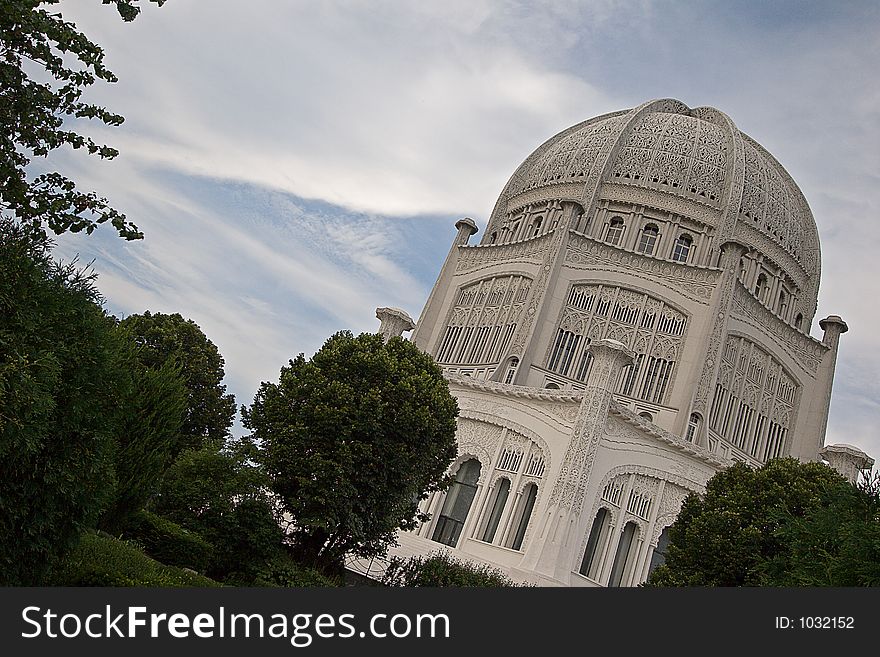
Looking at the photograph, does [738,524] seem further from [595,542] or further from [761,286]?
[761,286]

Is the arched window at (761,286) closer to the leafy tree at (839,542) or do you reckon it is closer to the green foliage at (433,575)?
the green foliage at (433,575)

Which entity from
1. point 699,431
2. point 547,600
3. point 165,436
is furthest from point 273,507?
point 699,431

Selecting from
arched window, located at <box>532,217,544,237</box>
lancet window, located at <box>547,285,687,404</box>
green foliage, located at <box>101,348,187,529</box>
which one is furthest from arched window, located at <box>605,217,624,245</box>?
green foliage, located at <box>101,348,187,529</box>

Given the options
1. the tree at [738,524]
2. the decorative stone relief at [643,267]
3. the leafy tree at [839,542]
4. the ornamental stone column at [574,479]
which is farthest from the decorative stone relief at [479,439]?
the leafy tree at [839,542]

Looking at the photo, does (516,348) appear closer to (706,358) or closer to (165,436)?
(706,358)

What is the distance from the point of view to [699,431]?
136 ft

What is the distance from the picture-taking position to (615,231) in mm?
49500

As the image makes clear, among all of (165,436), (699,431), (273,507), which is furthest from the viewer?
(699,431)

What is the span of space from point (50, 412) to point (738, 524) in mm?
20030

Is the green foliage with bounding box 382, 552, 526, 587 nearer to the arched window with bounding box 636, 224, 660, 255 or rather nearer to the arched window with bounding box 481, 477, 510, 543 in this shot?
the arched window with bounding box 481, 477, 510, 543

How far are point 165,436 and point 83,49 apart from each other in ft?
36.4

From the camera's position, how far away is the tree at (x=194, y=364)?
39.9m

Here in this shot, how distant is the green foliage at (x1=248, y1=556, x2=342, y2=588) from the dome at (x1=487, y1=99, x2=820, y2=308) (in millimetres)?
31102

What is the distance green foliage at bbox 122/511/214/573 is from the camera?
21188mm
